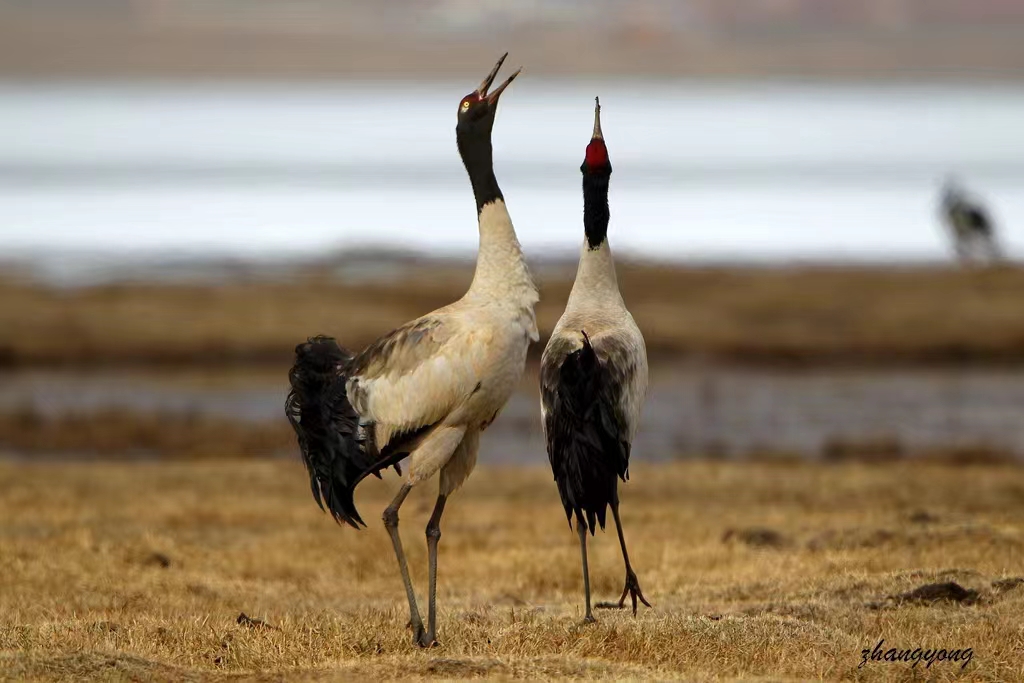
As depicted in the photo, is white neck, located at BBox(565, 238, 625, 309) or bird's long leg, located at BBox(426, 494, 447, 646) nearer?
bird's long leg, located at BBox(426, 494, 447, 646)

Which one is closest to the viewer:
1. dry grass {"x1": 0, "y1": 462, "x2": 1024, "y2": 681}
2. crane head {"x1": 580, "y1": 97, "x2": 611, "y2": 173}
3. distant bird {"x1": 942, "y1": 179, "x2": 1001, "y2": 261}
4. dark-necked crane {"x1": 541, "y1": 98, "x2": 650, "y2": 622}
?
dry grass {"x1": 0, "y1": 462, "x2": 1024, "y2": 681}

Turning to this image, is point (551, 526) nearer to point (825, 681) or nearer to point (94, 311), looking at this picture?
point (825, 681)

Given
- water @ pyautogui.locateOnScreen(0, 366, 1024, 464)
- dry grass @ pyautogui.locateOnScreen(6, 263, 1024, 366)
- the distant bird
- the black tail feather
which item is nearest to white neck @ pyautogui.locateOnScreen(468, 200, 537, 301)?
the black tail feather

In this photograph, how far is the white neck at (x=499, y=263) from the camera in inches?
381

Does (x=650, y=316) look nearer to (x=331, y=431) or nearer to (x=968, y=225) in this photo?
(x=968, y=225)

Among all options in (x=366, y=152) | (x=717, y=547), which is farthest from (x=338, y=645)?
(x=366, y=152)

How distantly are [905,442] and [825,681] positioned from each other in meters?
15.7

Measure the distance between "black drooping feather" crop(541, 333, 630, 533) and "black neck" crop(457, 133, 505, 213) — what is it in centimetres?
104

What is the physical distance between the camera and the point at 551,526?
16.0 metres

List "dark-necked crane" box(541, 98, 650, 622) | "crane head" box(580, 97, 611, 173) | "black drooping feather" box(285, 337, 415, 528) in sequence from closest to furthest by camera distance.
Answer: "black drooping feather" box(285, 337, 415, 528) < "dark-necked crane" box(541, 98, 650, 622) < "crane head" box(580, 97, 611, 173)

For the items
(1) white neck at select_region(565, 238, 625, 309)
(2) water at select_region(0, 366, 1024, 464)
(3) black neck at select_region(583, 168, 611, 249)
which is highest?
(3) black neck at select_region(583, 168, 611, 249)

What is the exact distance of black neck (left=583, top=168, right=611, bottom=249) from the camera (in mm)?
10602

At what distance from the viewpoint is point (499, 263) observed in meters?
9.73

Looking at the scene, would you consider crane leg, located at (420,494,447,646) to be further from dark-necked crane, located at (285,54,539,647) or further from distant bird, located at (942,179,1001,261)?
distant bird, located at (942,179,1001,261)
